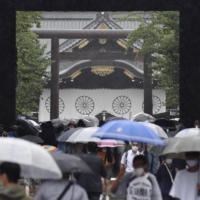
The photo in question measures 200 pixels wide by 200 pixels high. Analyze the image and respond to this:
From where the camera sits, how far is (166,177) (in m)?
8.52

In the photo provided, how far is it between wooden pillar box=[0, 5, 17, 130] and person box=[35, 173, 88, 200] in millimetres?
9658

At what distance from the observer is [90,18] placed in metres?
39.6

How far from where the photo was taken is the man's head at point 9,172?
4.92 m

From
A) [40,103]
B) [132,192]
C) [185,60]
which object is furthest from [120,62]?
[132,192]

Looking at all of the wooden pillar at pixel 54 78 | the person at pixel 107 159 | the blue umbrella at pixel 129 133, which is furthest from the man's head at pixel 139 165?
the wooden pillar at pixel 54 78

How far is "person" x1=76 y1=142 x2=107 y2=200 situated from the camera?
806cm

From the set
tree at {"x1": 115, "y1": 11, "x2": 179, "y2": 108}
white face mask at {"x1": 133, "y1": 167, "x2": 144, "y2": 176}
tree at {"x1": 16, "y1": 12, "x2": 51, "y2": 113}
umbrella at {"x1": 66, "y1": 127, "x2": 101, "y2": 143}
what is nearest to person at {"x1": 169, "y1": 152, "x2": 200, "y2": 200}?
white face mask at {"x1": 133, "y1": 167, "x2": 144, "y2": 176}

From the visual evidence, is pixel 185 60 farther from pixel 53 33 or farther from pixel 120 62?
pixel 120 62

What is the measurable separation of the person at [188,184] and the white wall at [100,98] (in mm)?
33418

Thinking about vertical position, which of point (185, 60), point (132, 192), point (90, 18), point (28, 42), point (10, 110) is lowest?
point (132, 192)

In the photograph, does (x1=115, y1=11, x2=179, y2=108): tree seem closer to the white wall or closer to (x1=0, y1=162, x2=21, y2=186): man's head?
the white wall

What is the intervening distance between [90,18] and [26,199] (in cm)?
3510

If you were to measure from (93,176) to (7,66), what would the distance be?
24.7 feet

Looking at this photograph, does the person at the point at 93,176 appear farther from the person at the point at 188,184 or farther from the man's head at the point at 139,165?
the person at the point at 188,184
